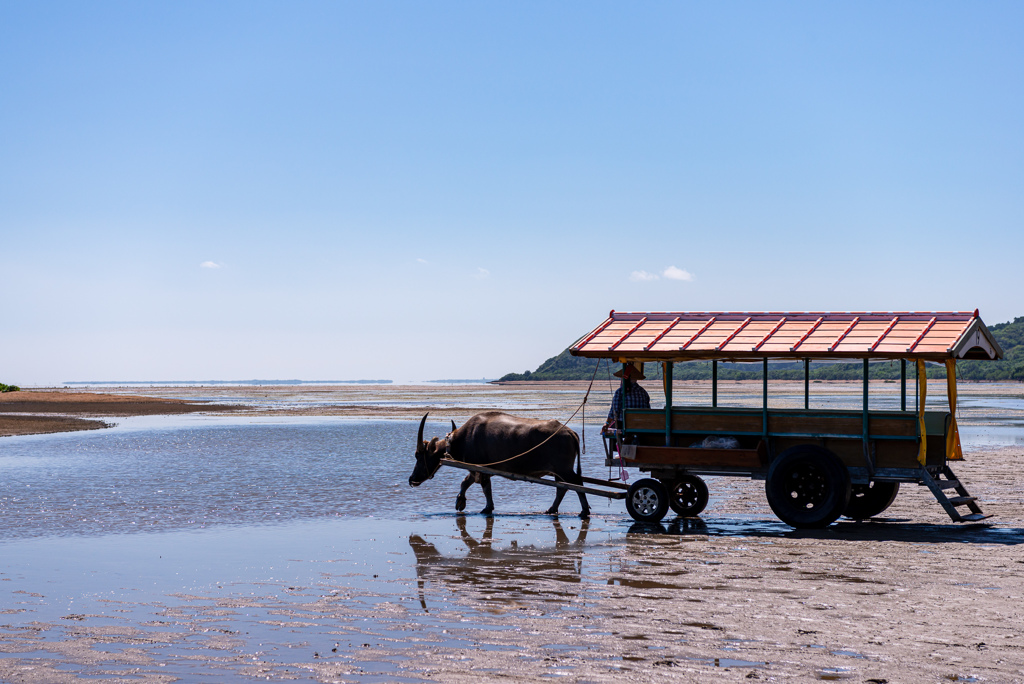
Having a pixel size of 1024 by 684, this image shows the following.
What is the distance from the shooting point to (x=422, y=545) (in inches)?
489

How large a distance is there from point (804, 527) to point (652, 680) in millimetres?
7533

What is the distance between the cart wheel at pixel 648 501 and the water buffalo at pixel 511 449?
0.99 m

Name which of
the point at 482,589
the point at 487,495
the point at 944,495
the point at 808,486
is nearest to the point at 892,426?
the point at 944,495

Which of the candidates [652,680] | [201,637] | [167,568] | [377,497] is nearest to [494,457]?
[377,497]

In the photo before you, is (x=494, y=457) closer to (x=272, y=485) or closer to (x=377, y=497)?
(x=377, y=497)

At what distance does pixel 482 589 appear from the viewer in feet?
31.0

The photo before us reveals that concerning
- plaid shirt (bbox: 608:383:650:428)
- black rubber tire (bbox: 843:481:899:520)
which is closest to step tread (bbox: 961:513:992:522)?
black rubber tire (bbox: 843:481:899:520)

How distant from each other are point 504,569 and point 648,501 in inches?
161

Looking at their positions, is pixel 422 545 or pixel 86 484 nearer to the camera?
pixel 422 545

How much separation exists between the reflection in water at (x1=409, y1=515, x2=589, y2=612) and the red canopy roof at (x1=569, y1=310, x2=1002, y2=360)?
301cm

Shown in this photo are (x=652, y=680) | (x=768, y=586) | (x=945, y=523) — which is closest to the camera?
(x=652, y=680)

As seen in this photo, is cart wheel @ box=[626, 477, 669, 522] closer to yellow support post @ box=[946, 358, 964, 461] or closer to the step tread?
yellow support post @ box=[946, 358, 964, 461]

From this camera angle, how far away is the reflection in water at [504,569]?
931cm

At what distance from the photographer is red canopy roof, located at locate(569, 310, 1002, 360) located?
12.7 meters
